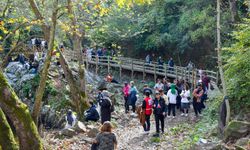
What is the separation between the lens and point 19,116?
862cm

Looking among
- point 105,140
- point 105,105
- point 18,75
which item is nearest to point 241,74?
point 105,105

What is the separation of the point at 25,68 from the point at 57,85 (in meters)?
3.94

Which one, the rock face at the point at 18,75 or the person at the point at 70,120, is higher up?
the rock face at the point at 18,75

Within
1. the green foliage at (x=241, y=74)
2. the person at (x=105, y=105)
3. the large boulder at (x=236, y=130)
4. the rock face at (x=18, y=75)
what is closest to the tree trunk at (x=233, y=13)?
the green foliage at (x=241, y=74)

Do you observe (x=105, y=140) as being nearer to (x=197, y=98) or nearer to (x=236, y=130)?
(x=236, y=130)

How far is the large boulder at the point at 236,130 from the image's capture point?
10078 millimetres

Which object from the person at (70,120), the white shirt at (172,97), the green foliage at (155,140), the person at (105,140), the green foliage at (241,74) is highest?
the green foliage at (241,74)

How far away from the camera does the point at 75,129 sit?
13.8 metres

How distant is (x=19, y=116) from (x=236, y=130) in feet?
18.4

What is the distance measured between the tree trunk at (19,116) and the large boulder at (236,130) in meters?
4.93

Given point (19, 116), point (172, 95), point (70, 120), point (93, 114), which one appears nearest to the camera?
point (19, 116)

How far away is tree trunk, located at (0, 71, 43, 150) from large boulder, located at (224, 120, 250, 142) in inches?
194

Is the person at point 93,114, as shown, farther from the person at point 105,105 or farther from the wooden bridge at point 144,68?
the wooden bridge at point 144,68

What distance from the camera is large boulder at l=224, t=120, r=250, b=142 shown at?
33.1 feet
